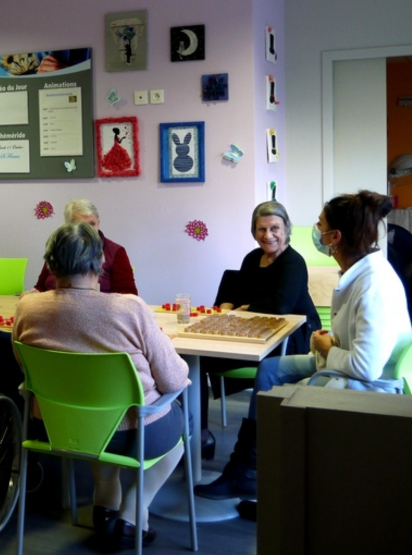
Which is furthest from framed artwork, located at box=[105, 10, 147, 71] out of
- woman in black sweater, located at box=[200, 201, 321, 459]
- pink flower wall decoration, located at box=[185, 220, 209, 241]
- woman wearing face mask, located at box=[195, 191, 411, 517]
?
woman wearing face mask, located at box=[195, 191, 411, 517]

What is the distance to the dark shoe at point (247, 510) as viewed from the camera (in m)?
2.55

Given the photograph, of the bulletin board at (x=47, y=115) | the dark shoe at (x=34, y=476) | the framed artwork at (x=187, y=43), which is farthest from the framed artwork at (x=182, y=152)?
the dark shoe at (x=34, y=476)

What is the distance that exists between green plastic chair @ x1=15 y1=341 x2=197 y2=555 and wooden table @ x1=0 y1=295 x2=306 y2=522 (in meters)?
0.33

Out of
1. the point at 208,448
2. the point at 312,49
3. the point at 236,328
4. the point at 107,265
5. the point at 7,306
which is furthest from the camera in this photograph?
the point at 312,49

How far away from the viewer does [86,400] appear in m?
1.98

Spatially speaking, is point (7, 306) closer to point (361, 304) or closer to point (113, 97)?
point (113, 97)

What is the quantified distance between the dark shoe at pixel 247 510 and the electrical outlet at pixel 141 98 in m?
2.58

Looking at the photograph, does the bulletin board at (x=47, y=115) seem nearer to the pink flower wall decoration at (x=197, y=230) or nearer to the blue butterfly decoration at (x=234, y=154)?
the pink flower wall decoration at (x=197, y=230)

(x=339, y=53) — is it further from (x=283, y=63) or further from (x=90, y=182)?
(x=90, y=182)

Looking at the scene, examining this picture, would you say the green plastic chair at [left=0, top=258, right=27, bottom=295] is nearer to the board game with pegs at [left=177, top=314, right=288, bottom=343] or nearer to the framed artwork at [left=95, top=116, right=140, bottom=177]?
the framed artwork at [left=95, top=116, right=140, bottom=177]

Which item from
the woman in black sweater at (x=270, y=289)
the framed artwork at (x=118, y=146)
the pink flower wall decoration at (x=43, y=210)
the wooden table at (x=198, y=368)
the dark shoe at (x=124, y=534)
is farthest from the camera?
the pink flower wall decoration at (x=43, y=210)

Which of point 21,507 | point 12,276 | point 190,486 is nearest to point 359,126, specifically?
point 12,276

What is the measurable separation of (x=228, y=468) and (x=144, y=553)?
20.7 inches

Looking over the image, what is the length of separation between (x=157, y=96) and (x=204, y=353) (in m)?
2.27
